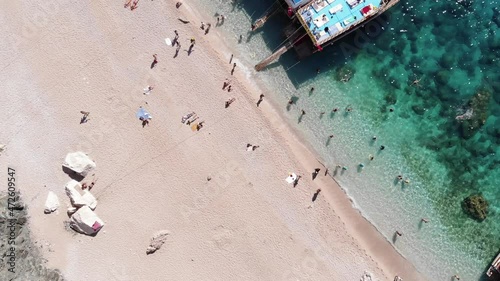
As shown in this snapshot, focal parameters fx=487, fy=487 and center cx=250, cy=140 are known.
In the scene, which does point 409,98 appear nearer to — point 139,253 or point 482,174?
point 482,174

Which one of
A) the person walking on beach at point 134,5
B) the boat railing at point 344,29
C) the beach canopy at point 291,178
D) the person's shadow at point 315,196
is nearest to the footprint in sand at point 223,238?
the beach canopy at point 291,178

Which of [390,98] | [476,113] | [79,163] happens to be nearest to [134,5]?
[79,163]

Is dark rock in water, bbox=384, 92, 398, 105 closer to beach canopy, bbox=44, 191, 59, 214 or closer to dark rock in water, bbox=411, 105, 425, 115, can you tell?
dark rock in water, bbox=411, 105, 425, 115

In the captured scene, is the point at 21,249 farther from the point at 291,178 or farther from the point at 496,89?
the point at 496,89

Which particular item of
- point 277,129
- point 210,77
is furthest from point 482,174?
point 210,77

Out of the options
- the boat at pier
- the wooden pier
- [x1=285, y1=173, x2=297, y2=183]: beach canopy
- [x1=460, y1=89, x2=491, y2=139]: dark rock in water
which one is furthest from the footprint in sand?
the wooden pier

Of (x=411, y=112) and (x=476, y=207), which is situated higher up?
(x=411, y=112)
